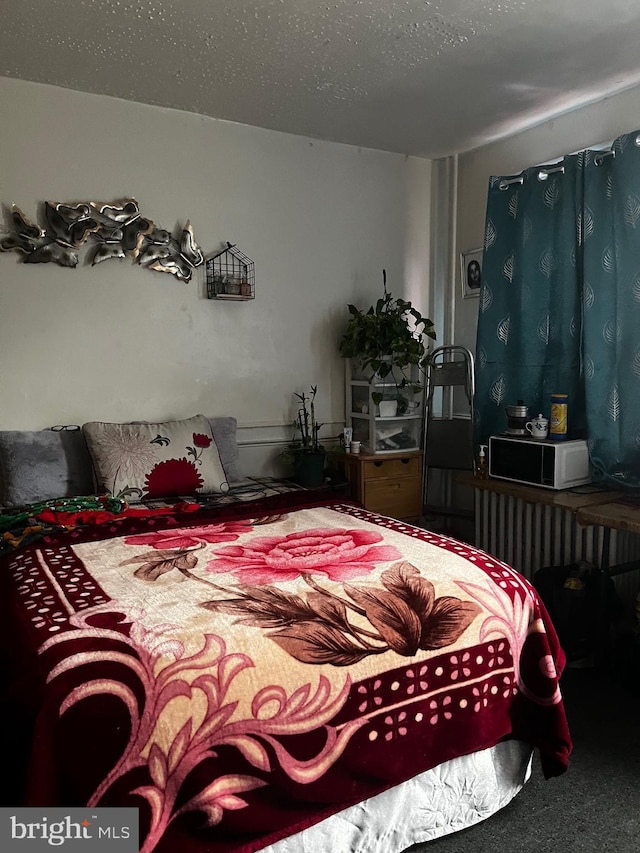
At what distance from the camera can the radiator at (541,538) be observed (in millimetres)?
2979

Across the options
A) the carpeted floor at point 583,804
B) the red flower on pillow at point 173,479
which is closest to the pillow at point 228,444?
the red flower on pillow at point 173,479

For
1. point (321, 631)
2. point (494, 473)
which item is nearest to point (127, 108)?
point (494, 473)

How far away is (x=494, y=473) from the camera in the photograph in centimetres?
329

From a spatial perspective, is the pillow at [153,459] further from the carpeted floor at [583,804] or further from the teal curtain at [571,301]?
the carpeted floor at [583,804]

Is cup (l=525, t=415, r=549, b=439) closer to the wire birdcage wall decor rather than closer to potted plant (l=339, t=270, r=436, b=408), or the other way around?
potted plant (l=339, t=270, r=436, b=408)

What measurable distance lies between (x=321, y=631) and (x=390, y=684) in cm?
A: 21

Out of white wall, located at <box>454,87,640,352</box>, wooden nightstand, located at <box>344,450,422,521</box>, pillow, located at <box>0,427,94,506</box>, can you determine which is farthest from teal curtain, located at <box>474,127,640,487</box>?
pillow, located at <box>0,427,94,506</box>

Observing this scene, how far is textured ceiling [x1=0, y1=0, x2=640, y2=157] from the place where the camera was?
7.70ft

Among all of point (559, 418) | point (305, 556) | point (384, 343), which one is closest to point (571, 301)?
point (559, 418)

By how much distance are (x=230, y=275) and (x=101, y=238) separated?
0.68 metres

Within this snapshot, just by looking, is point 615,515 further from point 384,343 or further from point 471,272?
point 471,272

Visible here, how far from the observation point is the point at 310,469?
350 cm

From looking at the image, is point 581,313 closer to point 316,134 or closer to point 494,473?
point 494,473

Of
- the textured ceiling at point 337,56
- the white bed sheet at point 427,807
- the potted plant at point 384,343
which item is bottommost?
the white bed sheet at point 427,807
